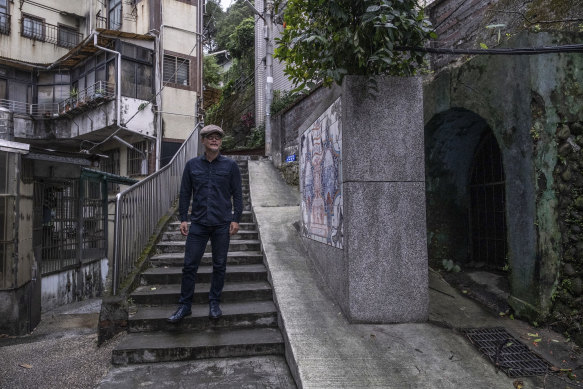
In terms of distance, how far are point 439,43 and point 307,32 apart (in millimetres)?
3714

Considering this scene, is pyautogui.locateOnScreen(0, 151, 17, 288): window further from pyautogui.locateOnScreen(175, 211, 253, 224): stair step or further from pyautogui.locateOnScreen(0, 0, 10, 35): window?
pyautogui.locateOnScreen(0, 0, 10, 35): window

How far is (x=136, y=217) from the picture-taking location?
5.02 m

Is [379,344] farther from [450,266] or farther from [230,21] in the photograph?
[230,21]

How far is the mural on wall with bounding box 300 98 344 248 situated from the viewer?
13.6 feet

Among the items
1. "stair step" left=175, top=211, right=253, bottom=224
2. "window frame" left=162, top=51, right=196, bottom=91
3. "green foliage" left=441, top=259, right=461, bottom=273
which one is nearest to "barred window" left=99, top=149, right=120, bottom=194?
"window frame" left=162, top=51, right=196, bottom=91

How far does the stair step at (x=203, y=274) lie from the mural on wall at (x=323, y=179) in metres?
0.89


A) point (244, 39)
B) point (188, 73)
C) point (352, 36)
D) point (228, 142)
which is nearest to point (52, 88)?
point (188, 73)

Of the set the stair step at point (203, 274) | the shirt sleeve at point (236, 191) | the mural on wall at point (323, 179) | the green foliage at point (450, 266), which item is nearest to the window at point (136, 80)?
the mural on wall at point (323, 179)

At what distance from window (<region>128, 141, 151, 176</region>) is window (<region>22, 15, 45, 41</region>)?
25.6 ft

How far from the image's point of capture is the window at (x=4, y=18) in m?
17.4

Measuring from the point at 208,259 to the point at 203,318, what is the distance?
4.48ft

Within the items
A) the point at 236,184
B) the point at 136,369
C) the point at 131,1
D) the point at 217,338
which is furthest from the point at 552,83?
the point at 131,1

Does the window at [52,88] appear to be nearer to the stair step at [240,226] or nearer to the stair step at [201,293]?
the stair step at [240,226]

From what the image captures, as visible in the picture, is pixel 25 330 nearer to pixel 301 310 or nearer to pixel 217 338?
pixel 217 338
